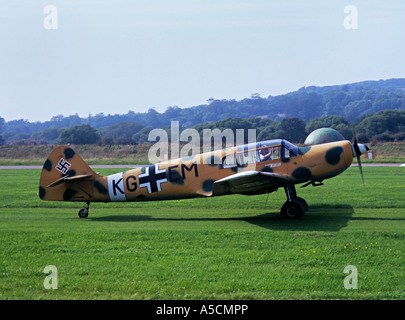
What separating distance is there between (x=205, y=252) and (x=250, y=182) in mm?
4936

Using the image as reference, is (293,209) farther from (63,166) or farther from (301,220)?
(63,166)

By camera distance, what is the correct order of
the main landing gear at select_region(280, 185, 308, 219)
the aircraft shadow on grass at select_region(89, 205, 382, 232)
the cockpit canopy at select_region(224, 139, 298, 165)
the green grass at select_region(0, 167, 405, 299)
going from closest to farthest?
the green grass at select_region(0, 167, 405, 299)
the aircraft shadow on grass at select_region(89, 205, 382, 232)
the main landing gear at select_region(280, 185, 308, 219)
the cockpit canopy at select_region(224, 139, 298, 165)

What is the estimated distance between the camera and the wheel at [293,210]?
17.1m

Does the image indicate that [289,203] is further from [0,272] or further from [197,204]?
[0,272]

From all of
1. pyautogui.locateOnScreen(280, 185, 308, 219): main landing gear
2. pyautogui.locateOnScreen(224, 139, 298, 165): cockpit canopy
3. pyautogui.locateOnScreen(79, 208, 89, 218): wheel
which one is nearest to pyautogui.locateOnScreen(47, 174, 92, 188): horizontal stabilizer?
pyautogui.locateOnScreen(79, 208, 89, 218): wheel

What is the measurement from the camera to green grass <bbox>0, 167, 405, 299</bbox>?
9500 millimetres

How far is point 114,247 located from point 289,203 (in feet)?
21.7

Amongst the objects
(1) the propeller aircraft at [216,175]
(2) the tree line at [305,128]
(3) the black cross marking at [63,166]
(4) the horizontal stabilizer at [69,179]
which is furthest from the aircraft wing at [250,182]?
(2) the tree line at [305,128]

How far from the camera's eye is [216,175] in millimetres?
17703

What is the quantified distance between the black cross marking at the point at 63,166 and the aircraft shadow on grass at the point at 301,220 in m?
1.97

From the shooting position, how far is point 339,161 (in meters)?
17.1

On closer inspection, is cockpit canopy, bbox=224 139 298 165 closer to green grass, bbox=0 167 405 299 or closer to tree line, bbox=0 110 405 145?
green grass, bbox=0 167 405 299

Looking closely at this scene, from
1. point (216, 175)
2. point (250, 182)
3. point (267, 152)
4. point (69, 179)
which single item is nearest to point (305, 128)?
point (267, 152)

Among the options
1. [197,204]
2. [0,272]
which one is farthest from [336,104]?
[0,272]
